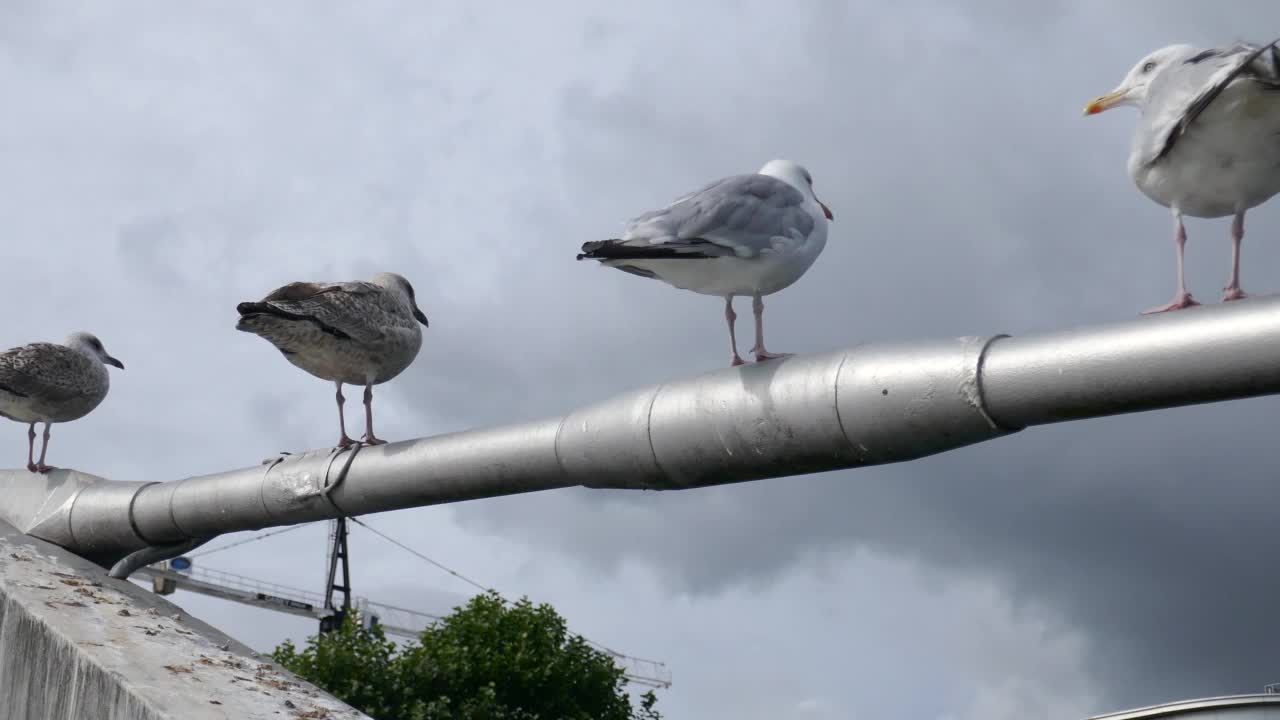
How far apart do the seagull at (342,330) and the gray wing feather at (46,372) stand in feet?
Result: 9.32

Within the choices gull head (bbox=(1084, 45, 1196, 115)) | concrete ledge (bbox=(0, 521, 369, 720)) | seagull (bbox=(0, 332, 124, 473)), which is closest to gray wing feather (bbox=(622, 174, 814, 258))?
gull head (bbox=(1084, 45, 1196, 115))

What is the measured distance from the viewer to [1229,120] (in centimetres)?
446

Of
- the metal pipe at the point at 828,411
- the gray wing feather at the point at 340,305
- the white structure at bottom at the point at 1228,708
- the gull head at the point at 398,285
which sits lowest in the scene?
the white structure at bottom at the point at 1228,708

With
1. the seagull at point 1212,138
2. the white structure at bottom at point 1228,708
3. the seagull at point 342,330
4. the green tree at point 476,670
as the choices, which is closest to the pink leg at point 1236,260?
the seagull at point 1212,138

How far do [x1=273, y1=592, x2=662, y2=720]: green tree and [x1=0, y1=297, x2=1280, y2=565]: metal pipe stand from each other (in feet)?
49.4

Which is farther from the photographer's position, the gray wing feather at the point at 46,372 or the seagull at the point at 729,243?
the gray wing feather at the point at 46,372

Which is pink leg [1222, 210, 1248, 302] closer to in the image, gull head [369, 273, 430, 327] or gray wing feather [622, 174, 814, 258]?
gray wing feather [622, 174, 814, 258]

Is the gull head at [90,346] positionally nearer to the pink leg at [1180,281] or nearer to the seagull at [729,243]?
the seagull at [729,243]

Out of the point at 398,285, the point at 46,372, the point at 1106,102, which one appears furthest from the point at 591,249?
the point at 46,372

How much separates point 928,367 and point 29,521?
287 inches

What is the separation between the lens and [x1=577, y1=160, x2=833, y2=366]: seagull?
17.3ft

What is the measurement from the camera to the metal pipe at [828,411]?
3750 millimetres

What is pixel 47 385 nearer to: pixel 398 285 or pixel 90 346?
pixel 90 346

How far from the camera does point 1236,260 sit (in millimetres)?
4379
